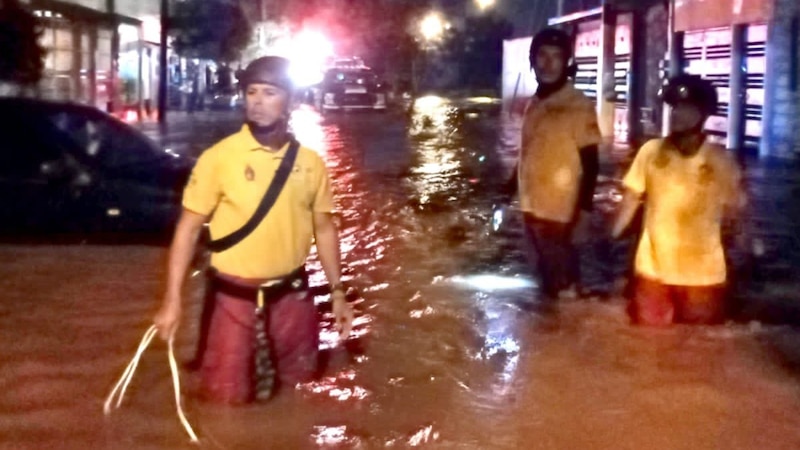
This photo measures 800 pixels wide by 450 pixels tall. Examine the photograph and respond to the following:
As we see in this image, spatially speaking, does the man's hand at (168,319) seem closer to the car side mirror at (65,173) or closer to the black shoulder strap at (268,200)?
the black shoulder strap at (268,200)

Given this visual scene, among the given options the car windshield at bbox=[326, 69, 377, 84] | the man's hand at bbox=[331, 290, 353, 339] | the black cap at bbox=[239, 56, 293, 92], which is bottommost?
the man's hand at bbox=[331, 290, 353, 339]

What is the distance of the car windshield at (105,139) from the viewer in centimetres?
1076

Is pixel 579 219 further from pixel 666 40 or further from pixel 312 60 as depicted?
pixel 312 60

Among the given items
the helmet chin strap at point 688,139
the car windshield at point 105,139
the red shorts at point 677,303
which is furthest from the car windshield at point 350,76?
the helmet chin strap at point 688,139

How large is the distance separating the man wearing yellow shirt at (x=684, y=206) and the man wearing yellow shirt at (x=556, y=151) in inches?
22.1

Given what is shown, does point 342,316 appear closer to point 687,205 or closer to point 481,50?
point 687,205

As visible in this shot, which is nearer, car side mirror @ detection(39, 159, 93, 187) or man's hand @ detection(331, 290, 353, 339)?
man's hand @ detection(331, 290, 353, 339)

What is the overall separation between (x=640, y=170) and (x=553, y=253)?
3.59ft

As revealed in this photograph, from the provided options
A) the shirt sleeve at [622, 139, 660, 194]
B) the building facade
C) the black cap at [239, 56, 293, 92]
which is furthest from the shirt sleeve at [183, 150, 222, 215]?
the building facade

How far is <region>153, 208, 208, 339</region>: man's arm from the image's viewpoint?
5.40m

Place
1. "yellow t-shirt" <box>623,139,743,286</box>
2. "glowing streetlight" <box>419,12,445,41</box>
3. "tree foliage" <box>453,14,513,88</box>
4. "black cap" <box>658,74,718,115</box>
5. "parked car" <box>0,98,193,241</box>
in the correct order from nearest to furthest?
1. "black cap" <box>658,74,718,115</box>
2. "yellow t-shirt" <box>623,139,743,286</box>
3. "parked car" <box>0,98,193,241</box>
4. "glowing streetlight" <box>419,12,445,41</box>
5. "tree foliage" <box>453,14,513,88</box>

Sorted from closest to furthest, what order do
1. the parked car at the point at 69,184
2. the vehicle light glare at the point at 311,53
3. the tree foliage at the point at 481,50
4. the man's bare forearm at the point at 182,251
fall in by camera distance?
the man's bare forearm at the point at 182,251, the parked car at the point at 69,184, the vehicle light glare at the point at 311,53, the tree foliage at the point at 481,50

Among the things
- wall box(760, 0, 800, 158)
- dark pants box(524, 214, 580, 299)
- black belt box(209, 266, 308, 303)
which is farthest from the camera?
wall box(760, 0, 800, 158)

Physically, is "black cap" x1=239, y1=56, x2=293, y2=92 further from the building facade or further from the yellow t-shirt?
the building facade
